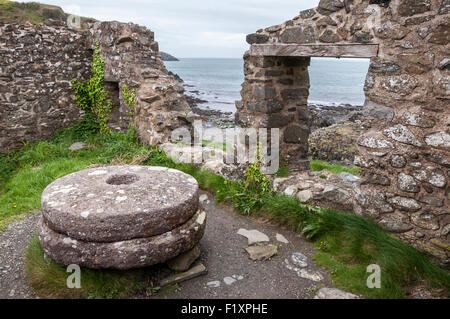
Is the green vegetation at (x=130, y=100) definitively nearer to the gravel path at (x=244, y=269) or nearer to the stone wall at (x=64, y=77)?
the stone wall at (x=64, y=77)

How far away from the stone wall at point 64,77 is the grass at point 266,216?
2.75ft

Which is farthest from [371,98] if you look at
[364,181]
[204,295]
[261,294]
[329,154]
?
[329,154]

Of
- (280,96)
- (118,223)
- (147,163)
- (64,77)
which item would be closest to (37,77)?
(64,77)

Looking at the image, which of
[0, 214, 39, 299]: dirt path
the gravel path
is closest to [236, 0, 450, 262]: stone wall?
the gravel path

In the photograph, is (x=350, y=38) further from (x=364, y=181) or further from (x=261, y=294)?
(x=261, y=294)

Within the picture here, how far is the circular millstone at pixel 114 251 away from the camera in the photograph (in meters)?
3.37

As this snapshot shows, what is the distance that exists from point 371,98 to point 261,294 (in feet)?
8.86

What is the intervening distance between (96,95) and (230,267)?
610 cm

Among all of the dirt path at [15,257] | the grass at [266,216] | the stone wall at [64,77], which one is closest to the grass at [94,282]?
the grass at [266,216]

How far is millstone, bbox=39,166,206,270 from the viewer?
336cm

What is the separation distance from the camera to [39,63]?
7.73m

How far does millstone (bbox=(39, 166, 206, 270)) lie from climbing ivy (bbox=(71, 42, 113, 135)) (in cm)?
478

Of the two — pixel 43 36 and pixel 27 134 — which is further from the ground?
pixel 43 36

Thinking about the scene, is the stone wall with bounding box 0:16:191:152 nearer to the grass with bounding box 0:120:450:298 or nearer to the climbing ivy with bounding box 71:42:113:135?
the climbing ivy with bounding box 71:42:113:135
